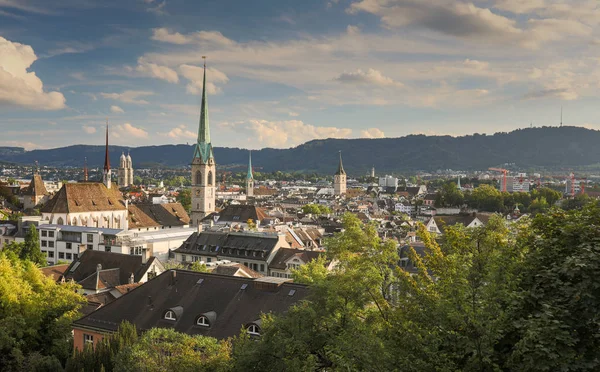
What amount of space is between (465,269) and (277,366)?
6.56 metres

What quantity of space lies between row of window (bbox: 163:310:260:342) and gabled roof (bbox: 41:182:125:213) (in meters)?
57.7

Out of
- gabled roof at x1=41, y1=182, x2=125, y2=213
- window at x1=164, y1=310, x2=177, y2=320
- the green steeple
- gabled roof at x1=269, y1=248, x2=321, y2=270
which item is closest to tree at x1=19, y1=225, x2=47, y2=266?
gabled roof at x1=41, y1=182, x2=125, y2=213

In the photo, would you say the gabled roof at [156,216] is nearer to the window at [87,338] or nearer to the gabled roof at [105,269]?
the gabled roof at [105,269]

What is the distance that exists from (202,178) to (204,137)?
28.7 ft

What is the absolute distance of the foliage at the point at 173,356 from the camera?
1950cm

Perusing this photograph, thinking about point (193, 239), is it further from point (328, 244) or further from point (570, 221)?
point (570, 221)

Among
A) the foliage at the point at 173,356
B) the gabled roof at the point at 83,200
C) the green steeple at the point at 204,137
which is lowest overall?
the foliage at the point at 173,356

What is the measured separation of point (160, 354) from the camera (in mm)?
20578

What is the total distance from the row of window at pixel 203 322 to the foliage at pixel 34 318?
6304 mm

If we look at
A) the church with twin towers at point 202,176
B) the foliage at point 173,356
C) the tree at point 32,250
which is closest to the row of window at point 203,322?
the foliage at point 173,356

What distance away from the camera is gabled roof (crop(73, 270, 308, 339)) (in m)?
31.4

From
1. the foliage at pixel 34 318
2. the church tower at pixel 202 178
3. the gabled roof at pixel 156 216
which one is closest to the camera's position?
the foliage at pixel 34 318

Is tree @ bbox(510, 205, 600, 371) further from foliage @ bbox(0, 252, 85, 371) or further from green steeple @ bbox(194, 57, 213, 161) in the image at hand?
green steeple @ bbox(194, 57, 213, 161)

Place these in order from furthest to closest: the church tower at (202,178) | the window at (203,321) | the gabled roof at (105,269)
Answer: the church tower at (202,178) → the gabled roof at (105,269) → the window at (203,321)
